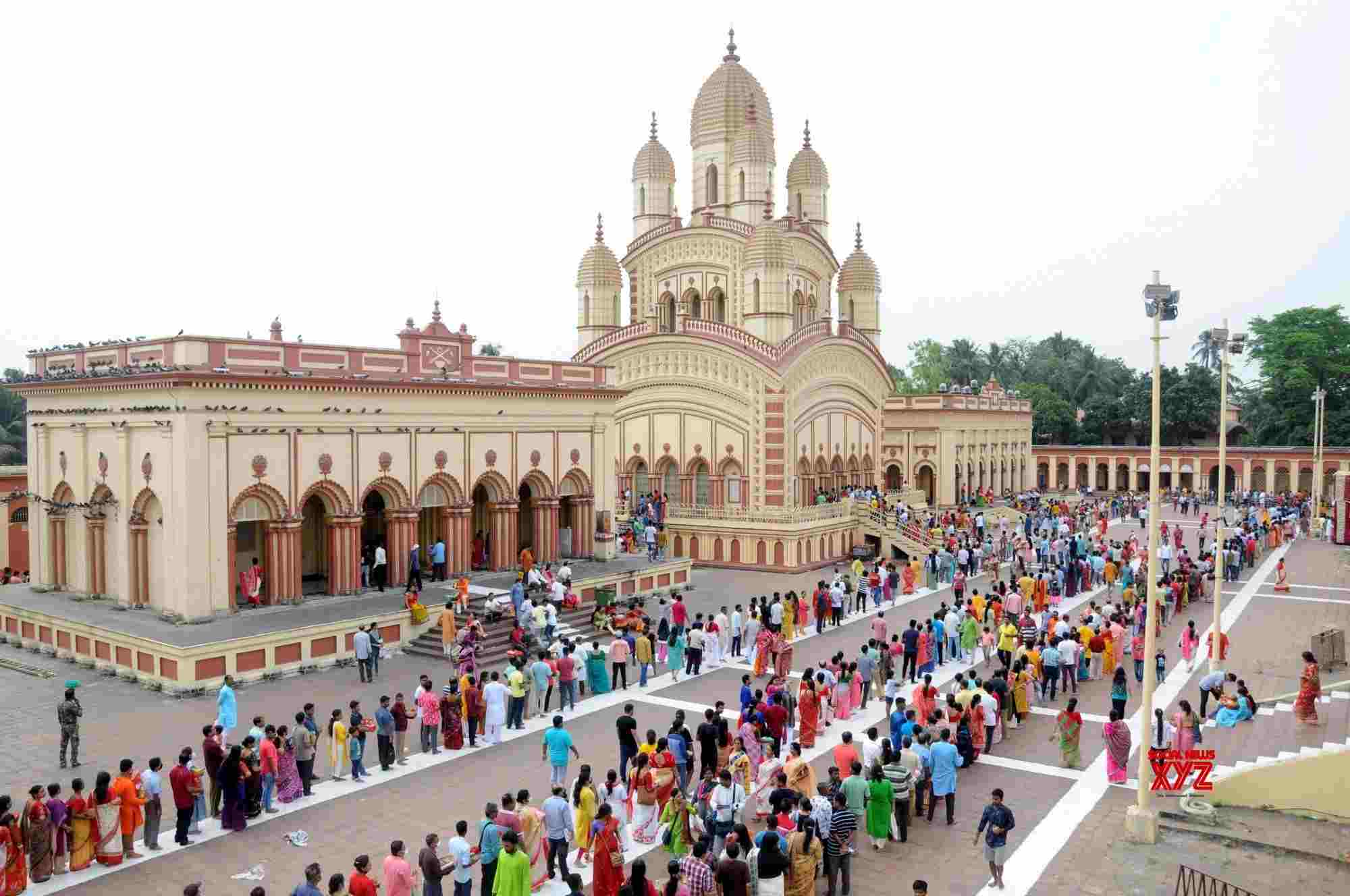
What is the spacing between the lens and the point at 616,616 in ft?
74.0

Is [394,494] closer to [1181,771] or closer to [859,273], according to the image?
[1181,771]

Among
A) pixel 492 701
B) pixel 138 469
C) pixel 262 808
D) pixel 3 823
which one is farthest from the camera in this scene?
pixel 138 469

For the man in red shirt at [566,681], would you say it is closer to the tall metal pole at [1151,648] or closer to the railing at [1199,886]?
the tall metal pole at [1151,648]

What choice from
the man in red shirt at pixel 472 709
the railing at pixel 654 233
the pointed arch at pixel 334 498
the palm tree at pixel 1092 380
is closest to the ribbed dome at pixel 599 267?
the railing at pixel 654 233

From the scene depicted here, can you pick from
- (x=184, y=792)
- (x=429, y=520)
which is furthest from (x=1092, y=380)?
(x=184, y=792)

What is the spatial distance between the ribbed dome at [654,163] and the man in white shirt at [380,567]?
76.0 feet

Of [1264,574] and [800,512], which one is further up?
[800,512]

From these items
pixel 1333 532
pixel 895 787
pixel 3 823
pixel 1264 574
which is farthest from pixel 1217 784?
pixel 1333 532

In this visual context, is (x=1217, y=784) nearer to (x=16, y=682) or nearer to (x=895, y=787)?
(x=895, y=787)

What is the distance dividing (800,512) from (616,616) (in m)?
13.4

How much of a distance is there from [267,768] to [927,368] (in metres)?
78.1

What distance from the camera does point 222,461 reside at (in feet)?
69.2

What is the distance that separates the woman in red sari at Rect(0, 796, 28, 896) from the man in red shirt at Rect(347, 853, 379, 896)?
4.33m

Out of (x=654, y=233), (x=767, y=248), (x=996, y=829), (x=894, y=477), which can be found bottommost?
(x=996, y=829)
